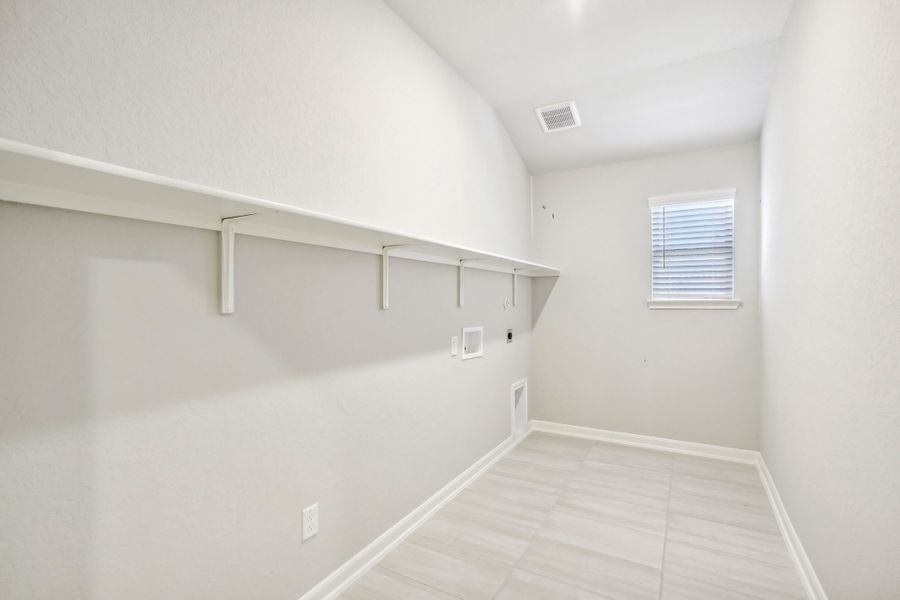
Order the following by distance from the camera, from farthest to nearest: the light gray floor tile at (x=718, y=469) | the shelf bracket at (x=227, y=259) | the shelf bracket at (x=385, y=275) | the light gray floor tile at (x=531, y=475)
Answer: the light gray floor tile at (x=718, y=469) < the light gray floor tile at (x=531, y=475) < the shelf bracket at (x=385, y=275) < the shelf bracket at (x=227, y=259)

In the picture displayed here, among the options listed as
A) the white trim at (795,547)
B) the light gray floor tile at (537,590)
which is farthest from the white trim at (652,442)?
the light gray floor tile at (537,590)

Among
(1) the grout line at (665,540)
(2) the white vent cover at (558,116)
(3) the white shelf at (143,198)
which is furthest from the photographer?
(2) the white vent cover at (558,116)

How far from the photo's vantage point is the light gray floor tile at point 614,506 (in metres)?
2.41

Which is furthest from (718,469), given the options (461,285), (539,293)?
(461,285)

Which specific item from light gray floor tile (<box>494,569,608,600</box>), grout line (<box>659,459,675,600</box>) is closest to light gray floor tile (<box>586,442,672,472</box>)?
grout line (<box>659,459,675,600</box>)

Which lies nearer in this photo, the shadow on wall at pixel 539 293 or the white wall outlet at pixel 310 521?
the white wall outlet at pixel 310 521

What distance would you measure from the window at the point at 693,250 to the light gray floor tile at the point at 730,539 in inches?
66.1

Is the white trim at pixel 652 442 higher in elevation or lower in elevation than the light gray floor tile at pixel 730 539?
higher

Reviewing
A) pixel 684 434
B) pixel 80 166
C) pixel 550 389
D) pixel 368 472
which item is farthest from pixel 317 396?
pixel 684 434

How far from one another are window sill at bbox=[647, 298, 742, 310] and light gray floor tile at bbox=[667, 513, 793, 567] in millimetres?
1648

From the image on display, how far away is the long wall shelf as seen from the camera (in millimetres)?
803

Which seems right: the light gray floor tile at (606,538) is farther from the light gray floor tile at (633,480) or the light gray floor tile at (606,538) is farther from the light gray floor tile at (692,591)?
the light gray floor tile at (633,480)

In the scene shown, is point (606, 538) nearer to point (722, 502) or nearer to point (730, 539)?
point (730, 539)

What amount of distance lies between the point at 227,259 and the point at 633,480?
9.38ft
